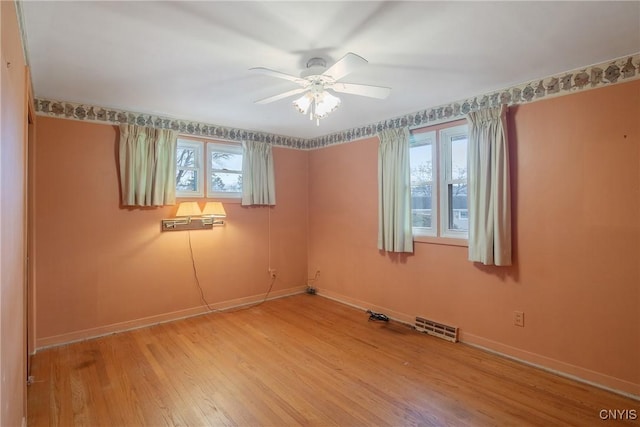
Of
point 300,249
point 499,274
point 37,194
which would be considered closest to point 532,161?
point 499,274

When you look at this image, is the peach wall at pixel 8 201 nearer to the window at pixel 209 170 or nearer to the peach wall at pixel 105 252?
the peach wall at pixel 105 252

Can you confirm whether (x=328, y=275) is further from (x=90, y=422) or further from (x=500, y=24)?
(x=500, y=24)

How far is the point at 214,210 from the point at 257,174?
0.88 metres

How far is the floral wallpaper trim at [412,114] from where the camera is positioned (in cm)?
255

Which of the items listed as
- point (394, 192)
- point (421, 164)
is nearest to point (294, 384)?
point (394, 192)

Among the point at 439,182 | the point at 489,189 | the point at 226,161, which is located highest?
the point at 226,161

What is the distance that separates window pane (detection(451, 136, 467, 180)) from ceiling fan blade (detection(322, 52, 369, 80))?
76.9 inches

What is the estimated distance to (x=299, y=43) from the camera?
220cm

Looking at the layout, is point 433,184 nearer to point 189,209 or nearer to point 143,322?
point 189,209

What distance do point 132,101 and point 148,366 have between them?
2.60m

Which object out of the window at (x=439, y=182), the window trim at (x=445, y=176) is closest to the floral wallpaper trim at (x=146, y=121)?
the window at (x=439, y=182)

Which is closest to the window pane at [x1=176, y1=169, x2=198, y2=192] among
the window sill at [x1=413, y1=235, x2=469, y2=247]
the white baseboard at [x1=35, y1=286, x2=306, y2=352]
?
the white baseboard at [x1=35, y1=286, x2=306, y2=352]

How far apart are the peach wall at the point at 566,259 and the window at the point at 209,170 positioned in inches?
106

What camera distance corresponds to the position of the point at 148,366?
9.68 feet
